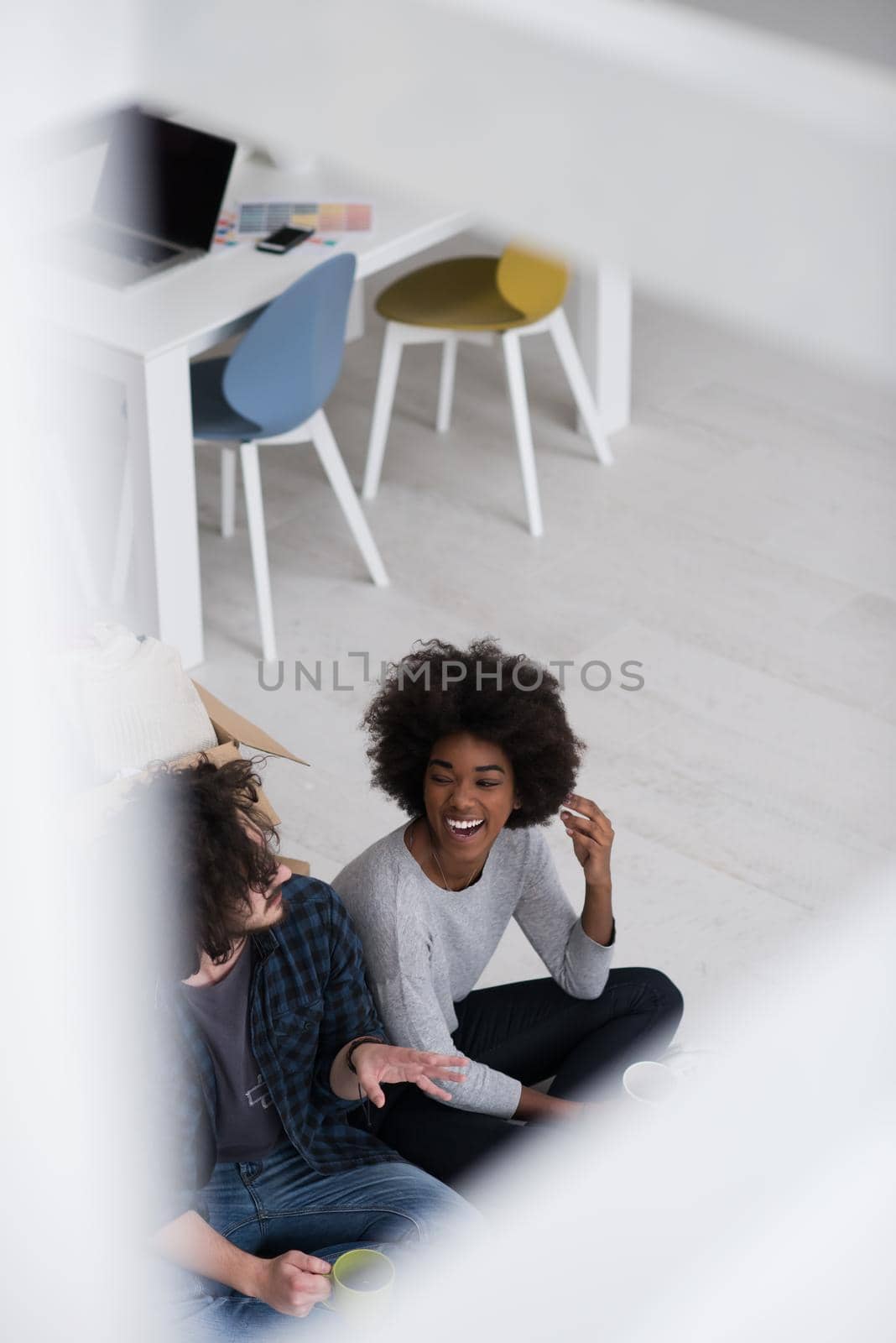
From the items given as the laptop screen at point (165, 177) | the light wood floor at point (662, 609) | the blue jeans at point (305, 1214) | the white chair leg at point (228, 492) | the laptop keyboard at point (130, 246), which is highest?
the laptop screen at point (165, 177)

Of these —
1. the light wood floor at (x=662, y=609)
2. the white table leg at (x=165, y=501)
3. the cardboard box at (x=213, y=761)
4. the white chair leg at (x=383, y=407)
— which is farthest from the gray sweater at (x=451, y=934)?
the white chair leg at (x=383, y=407)

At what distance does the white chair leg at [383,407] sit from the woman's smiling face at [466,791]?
1.97 meters

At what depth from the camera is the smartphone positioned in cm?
334

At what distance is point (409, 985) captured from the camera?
1912mm

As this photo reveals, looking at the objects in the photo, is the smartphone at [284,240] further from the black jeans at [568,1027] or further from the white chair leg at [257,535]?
the black jeans at [568,1027]

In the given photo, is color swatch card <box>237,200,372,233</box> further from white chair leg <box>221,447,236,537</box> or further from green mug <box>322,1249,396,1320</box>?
green mug <box>322,1249,396,1320</box>

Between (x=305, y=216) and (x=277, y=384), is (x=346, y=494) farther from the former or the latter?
(x=305, y=216)

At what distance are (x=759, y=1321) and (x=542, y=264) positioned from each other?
2.48 meters

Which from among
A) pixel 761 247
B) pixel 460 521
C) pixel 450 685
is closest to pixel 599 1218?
pixel 450 685

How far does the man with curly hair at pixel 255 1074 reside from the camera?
166 centimetres

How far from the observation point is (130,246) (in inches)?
131

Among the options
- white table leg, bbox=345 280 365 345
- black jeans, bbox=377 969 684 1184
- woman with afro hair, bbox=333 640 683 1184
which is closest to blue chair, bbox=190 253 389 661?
white table leg, bbox=345 280 365 345

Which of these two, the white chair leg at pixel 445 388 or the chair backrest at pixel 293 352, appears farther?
the white chair leg at pixel 445 388

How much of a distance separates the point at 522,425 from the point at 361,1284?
2388 mm
